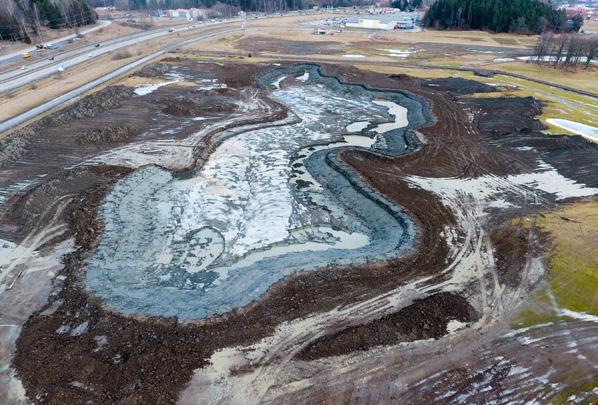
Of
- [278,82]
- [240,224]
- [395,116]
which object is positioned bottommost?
[240,224]

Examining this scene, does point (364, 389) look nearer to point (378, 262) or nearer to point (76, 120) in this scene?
point (378, 262)

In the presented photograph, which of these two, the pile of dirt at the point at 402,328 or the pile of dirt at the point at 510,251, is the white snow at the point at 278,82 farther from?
the pile of dirt at the point at 402,328

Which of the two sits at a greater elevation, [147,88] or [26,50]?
[26,50]

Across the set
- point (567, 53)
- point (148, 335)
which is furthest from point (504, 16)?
point (148, 335)

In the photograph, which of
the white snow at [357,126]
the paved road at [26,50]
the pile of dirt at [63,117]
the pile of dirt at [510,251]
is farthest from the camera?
the paved road at [26,50]

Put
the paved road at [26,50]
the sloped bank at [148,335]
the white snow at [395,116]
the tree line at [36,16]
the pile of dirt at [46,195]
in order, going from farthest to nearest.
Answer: the tree line at [36,16] < the paved road at [26,50] < the white snow at [395,116] < the pile of dirt at [46,195] < the sloped bank at [148,335]

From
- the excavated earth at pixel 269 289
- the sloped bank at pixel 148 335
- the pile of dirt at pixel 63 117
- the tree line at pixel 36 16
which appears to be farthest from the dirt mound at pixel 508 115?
the tree line at pixel 36 16

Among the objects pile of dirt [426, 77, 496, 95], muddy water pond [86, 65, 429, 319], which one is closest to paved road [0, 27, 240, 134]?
muddy water pond [86, 65, 429, 319]

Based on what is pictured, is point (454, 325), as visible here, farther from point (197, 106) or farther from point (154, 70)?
point (154, 70)
